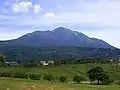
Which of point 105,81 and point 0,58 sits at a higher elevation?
point 0,58

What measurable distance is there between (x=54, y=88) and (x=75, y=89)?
14.0ft

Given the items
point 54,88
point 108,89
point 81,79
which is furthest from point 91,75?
point 54,88

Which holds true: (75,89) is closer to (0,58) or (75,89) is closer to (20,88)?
(20,88)

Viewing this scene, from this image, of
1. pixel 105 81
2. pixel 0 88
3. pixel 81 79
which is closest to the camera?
pixel 0 88

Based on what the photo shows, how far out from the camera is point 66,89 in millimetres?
57594

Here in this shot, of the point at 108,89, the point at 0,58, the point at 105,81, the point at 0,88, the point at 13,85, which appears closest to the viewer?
the point at 0,88

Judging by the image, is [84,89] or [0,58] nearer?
[84,89]

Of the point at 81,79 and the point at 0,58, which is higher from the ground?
the point at 0,58

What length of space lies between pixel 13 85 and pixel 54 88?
308 inches

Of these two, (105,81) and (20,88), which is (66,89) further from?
(105,81)

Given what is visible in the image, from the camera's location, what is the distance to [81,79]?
15250 cm

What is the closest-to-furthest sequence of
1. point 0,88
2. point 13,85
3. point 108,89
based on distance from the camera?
point 0,88 < point 13,85 < point 108,89

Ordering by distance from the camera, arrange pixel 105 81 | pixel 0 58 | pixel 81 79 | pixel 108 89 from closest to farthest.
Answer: pixel 108 89, pixel 0 58, pixel 105 81, pixel 81 79

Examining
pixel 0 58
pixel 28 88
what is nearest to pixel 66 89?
pixel 28 88
